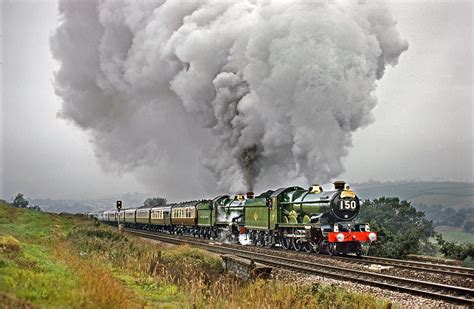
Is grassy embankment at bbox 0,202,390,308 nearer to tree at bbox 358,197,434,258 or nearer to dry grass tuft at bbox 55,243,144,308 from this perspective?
dry grass tuft at bbox 55,243,144,308

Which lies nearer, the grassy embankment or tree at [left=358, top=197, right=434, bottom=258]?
the grassy embankment

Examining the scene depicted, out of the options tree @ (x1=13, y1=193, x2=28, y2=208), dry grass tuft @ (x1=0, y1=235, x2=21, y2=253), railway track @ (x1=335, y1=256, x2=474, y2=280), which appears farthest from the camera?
tree @ (x1=13, y1=193, x2=28, y2=208)

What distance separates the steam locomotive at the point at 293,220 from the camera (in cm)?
1705

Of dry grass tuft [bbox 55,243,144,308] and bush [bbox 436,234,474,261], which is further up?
dry grass tuft [bbox 55,243,144,308]

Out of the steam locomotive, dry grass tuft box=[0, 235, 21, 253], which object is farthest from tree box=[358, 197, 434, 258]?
dry grass tuft box=[0, 235, 21, 253]

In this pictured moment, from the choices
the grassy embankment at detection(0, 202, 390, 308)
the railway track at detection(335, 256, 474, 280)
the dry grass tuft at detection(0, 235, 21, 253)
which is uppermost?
the dry grass tuft at detection(0, 235, 21, 253)

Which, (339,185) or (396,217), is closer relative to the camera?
(339,185)

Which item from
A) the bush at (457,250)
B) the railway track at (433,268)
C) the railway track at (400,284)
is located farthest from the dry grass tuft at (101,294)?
the bush at (457,250)

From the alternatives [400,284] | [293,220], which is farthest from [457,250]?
[400,284]

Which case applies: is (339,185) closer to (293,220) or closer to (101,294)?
(293,220)

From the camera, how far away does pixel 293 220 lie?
1947 centimetres

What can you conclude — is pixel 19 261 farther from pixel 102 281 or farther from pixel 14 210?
pixel 14 210

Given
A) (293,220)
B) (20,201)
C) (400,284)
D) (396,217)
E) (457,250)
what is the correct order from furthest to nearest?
(20,201) < (396,217) < (293,220) < (457,250) < (400,284)

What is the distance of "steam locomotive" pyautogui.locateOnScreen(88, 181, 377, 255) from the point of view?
17.0 m
